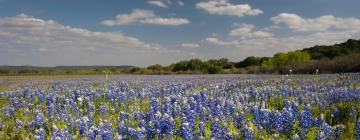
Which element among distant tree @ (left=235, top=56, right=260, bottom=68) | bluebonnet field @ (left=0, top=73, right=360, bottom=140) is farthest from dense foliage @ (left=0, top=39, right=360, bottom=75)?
bluebonnet field @ (left=0, top=73, right=360, bottom=140)

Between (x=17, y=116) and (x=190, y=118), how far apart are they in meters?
4.58

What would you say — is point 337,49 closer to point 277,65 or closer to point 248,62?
point 248,62

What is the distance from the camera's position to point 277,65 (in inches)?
1534

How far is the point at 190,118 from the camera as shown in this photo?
608 cm

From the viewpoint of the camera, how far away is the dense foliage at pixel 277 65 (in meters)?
29.4

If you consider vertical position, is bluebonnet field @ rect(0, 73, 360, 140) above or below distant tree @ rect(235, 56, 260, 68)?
below

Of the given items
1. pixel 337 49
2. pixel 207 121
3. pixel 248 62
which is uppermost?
pixel 337 49

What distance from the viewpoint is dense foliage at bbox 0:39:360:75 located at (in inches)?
1156

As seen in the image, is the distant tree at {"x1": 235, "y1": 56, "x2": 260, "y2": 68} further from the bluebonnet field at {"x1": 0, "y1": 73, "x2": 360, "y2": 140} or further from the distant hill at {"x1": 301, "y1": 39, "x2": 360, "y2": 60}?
the bluebonnet field at {"x1": 0, "y1": 73, "x2": 360, "y2": 140}

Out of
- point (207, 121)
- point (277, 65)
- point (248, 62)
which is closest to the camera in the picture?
point (207, 121)

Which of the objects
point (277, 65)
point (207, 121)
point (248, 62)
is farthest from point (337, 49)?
point (207, 121)

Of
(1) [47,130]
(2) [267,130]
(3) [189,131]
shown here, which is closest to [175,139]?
(3) [189,131]

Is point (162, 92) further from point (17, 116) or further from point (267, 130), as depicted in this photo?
point (267, 130)

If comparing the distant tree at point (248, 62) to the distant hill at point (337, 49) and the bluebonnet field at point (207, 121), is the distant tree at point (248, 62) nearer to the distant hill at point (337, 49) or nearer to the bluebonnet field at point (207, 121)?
the distant hill at point (337, 49)
